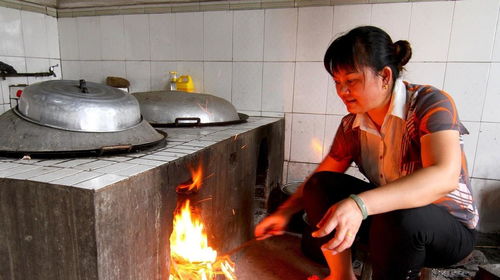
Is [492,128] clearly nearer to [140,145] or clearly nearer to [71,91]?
[140,145]

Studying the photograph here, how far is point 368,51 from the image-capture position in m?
1.33

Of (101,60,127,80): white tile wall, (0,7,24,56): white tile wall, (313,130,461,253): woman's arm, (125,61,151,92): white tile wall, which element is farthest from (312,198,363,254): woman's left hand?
(0,7,24,56): white tile wall

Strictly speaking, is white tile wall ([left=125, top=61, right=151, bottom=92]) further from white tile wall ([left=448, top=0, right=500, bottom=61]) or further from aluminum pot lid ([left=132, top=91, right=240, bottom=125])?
white tile wall ([left=448, top=0, right=500, bottom=61])

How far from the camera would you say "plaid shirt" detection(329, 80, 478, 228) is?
1336 millimetres

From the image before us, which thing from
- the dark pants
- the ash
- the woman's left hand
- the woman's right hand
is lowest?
the ash

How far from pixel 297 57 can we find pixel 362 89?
1.63 m

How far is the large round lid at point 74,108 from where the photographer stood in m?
1.53

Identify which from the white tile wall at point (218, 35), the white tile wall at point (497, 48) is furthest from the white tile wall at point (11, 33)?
the white tile wall at point (497, 48)

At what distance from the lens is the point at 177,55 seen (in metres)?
3.31

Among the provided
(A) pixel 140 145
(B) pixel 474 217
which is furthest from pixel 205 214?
(B) pixel 474 217

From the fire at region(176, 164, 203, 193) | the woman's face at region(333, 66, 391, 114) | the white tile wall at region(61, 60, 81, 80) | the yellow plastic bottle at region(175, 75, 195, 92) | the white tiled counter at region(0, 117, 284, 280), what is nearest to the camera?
the white tiled counter at region(0, 117, 284, 280)

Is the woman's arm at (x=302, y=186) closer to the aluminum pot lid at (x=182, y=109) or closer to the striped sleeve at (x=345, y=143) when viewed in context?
the striped sleeve at (x=345, y=143)

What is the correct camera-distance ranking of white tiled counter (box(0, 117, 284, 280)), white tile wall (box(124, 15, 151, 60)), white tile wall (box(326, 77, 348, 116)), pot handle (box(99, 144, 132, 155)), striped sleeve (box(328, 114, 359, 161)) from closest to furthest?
white tiled counter (box(0, 117, 284, 280)) < pot handle (box(99, 144, 132, 155)) < striped sleeve (box(328, 114, 359, 161)) < white tile wall (box(326, 77, 348, 116)) < white tile wall (box(124, 15, 151, 60))

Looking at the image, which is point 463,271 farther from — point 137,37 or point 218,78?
point 137,37
